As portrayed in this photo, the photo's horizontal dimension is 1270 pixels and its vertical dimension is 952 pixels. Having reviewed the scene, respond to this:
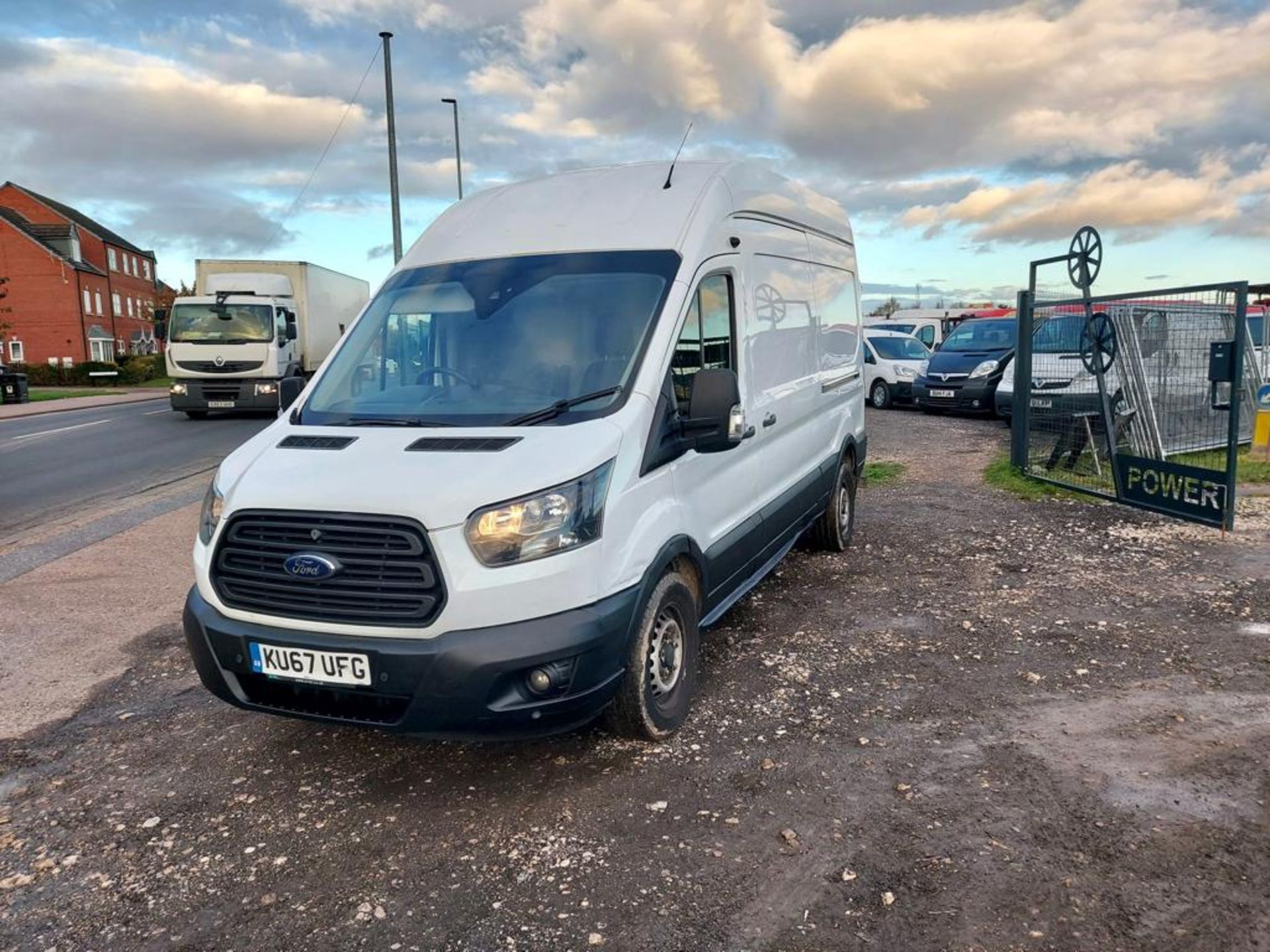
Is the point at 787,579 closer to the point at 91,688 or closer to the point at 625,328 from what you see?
the point at 625,328

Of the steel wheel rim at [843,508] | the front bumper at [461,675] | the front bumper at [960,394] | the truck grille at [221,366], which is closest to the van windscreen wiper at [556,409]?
the front bumper at [461,675]

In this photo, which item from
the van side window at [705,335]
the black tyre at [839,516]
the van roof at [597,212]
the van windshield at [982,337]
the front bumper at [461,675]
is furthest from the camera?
the van windshield at [982,337]

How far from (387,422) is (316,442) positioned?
0.30 meters

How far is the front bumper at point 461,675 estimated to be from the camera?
312 centimetres

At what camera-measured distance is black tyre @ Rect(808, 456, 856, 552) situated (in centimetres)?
686

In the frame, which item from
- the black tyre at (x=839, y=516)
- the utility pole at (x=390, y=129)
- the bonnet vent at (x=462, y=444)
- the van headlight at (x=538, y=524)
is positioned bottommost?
the black tyre at (x=839, y=516)

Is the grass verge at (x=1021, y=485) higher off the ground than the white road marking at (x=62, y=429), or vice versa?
the white road marking at (x=62, y=429)

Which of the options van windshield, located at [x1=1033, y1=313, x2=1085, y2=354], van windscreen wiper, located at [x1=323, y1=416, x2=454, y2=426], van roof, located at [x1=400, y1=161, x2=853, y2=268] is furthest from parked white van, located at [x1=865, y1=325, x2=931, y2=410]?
van windscreen wiper, located at [x1=323, y1=416, x2=454, y2=426]

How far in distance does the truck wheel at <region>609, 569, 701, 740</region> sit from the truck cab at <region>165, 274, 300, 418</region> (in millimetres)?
16344

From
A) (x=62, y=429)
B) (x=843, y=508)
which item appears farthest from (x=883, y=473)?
(x=62, y=429)

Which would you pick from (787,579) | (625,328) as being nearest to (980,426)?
(787,579)

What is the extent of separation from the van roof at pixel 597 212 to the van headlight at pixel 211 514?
1589mm

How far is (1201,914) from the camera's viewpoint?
270cm

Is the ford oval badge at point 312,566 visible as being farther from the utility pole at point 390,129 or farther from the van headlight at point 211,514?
the utility pole at point 390,129
